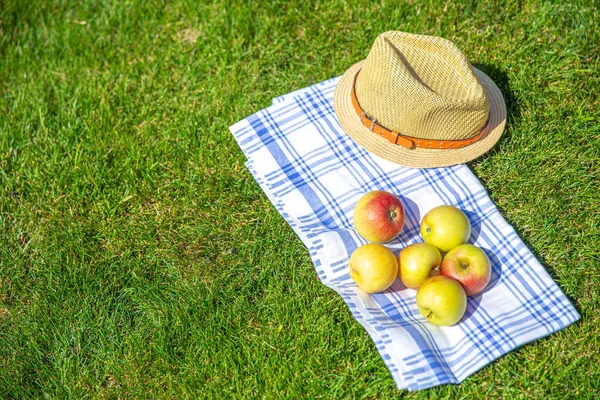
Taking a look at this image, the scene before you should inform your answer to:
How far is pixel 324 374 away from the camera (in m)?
2.84

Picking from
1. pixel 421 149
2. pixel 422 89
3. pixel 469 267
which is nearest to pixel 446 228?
pixel 469 267

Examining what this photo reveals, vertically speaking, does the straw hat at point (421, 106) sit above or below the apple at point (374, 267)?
above

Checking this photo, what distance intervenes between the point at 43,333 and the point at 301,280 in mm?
1428

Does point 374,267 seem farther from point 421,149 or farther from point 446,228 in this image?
point 421,149

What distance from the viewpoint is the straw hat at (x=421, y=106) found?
3.06 m

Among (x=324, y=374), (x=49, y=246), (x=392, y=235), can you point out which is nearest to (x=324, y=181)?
(x=392, y=235)

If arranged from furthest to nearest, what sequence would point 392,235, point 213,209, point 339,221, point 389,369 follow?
point 213,209, point 339,221, point 392,235, point 389,369

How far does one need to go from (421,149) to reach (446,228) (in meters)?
0.61

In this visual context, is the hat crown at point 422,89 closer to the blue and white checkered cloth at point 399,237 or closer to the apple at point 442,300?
the blue and white checkered cloth at point 399,237

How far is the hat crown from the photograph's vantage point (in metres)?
3.04

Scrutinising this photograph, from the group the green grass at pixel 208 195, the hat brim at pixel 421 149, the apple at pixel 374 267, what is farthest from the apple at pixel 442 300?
the hat brim at pixel 421 149

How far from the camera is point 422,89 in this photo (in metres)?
3.03

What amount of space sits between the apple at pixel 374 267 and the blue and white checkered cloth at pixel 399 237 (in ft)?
0.36

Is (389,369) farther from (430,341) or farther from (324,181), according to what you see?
(324,181)
